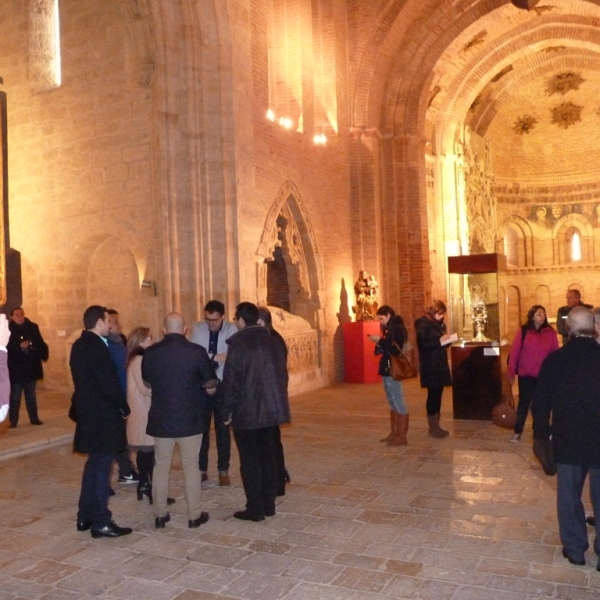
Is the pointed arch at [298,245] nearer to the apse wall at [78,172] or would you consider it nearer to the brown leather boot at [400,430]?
the apse wall at [78,172]


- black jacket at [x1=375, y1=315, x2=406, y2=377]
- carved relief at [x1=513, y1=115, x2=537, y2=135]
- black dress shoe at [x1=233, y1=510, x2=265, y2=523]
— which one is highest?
carved relief at [x1=513, y1=115, x2=537, y2=135]

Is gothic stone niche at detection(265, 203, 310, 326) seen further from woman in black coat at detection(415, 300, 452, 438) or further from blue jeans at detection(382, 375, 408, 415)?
blue jeans at detection(382, 375, 408, 415)

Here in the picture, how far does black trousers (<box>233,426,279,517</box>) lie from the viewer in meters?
5.02

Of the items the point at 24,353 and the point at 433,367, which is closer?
the point at 433,367

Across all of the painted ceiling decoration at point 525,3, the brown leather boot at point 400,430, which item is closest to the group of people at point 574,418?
the brown leather boot at point 400,430

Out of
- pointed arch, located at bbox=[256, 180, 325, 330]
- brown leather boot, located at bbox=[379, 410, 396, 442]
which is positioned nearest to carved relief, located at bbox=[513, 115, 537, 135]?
pointed arch, located at bbox=[256, 180, 325, 330]

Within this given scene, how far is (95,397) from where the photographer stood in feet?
15.3

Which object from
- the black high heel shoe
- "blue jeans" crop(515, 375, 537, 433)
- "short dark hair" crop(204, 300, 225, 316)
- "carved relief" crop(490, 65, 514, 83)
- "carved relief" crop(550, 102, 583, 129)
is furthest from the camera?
"carved relief" crop(550, 102, 583, 129)

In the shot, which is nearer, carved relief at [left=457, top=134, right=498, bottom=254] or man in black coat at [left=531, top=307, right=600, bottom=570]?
man in black coat at [left=531, top=307, right=600, bottom=570]

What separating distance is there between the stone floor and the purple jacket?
0.89 metres

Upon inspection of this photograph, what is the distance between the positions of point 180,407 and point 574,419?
265 cm

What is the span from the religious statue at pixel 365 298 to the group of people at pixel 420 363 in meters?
6.14

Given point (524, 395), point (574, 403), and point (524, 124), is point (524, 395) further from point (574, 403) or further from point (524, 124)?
point (524, 124)

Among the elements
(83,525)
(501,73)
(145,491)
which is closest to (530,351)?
(145,491)
